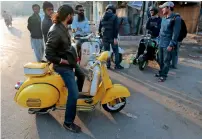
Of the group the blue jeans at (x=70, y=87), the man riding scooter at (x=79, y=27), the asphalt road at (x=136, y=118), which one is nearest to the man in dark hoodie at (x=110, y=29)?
the man riding scooter at (x=79, y=27)

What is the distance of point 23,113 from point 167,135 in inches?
96.9

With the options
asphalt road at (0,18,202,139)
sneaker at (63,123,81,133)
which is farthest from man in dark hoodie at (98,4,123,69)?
sneaker at (63,123,81,133)

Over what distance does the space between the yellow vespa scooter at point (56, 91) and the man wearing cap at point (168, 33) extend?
6.00 feet

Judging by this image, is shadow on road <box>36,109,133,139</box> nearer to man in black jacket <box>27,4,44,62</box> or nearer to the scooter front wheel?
the scooter front wheel

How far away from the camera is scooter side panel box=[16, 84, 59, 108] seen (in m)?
2.67

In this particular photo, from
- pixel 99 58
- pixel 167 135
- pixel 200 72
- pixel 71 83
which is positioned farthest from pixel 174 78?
pixel 71 83

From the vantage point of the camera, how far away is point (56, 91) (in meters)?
2.80

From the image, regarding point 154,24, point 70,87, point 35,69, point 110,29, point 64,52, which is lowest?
point 70,87

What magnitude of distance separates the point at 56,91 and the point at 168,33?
9.35 ft

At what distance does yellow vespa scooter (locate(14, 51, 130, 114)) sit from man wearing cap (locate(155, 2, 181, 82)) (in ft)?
6.00

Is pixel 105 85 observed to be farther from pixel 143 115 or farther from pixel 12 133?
pixel 12 133

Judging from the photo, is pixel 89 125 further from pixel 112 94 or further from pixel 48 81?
pixel 48 81

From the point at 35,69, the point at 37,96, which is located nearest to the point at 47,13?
the point at 35,69

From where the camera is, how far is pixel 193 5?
11.9 m
